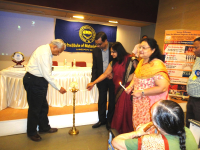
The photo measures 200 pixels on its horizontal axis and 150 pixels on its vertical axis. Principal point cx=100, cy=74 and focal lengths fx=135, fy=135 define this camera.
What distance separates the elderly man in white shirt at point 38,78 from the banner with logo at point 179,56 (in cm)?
276

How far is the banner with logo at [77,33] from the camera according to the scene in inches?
193

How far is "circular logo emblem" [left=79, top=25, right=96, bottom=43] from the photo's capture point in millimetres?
5161

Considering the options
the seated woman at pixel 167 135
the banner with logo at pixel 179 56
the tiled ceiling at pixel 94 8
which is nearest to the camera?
the seated woman at pixel 167 135

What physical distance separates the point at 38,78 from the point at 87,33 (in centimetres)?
382

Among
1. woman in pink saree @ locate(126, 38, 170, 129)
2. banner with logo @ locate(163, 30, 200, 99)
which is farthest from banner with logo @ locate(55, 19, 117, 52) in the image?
woman in pink saree @ locate(126, 38, 170, 129)

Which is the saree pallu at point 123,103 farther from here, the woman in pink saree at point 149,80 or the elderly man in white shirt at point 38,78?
the elderly man in white shirt at point 38,78

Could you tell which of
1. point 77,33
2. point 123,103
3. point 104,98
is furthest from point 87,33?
point 123,103

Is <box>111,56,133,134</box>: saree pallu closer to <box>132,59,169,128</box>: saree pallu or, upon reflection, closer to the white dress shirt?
<box>132,59,169,128</box>: saree pallu

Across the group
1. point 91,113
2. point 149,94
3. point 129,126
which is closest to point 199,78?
point 149,94

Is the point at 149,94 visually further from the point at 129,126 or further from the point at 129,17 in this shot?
the point at 129,17

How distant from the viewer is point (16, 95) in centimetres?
258

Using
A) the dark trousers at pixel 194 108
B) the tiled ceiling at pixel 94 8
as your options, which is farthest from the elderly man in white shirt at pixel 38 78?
the tiled ceiling at pixel 94 8

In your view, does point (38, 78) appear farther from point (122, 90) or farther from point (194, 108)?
point (194, 108)

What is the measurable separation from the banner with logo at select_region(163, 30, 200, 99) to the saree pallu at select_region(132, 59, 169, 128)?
2.44m
